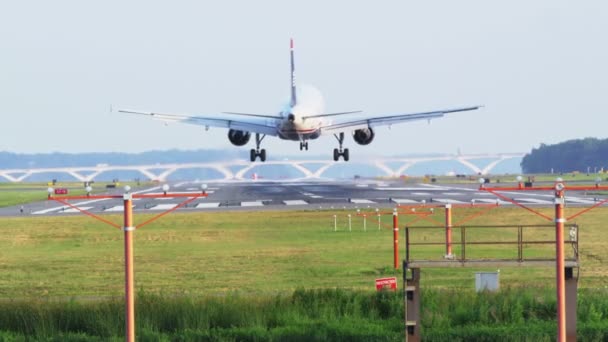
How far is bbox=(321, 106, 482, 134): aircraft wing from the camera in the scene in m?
97.6

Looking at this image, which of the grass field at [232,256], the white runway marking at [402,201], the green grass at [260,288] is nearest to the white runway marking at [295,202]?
the white runway marking at [402,201]

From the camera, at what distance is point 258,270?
5716 cm

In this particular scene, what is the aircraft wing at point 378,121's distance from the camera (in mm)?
97625

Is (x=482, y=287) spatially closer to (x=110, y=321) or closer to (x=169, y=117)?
(x=110, y=321)

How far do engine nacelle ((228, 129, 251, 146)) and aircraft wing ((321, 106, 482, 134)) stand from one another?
8194mm

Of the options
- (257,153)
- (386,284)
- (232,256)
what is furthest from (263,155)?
(386,284)

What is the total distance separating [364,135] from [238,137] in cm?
1265

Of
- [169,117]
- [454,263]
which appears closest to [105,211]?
A: [169,117]

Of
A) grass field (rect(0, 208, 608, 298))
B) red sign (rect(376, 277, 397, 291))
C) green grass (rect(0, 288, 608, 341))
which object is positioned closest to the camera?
green grass (rect(0, 288, 608, 341))

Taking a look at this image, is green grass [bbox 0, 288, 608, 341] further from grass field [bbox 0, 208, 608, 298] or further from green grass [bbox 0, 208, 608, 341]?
grass field [bbox 0, 208, 608, 298]

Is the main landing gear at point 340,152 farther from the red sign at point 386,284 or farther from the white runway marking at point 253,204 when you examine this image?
the red sign at point 386,284

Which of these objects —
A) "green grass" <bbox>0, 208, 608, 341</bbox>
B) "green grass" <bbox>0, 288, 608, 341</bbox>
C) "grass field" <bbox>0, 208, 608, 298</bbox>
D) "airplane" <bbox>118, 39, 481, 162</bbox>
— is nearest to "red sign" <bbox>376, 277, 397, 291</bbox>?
"green grass" <bbox>0, 208, 608, 341</bbox>

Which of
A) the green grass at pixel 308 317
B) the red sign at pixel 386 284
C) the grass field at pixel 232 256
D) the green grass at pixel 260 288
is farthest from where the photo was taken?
the grass field at pixel 232 256

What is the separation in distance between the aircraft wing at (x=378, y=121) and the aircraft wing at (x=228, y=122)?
5579mm
